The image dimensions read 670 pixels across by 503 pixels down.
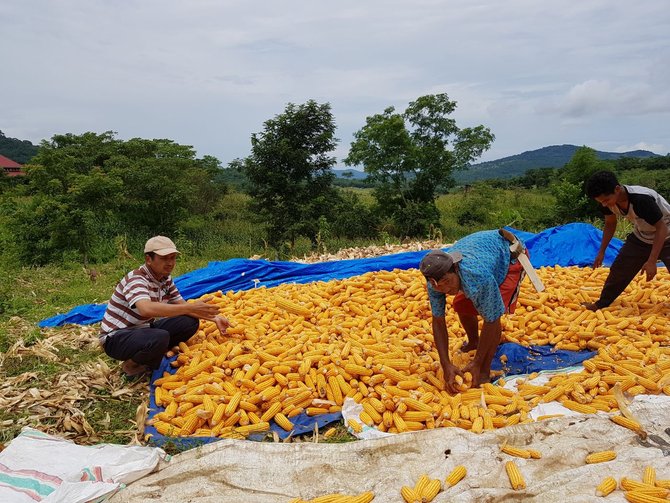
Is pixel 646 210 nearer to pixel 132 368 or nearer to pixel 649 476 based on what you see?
pixel 649 476

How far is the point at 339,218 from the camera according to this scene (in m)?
17.0

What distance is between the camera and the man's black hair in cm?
439

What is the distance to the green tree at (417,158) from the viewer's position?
A: 18609 millimetres

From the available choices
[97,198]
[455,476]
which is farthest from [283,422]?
[97,198]

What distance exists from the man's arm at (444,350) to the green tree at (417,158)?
49.9ft

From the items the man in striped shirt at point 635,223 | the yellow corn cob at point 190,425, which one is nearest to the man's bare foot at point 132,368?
the yellow corn cob at point 190,425

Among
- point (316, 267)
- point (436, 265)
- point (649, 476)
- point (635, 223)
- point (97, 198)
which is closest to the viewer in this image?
point (649, 476)

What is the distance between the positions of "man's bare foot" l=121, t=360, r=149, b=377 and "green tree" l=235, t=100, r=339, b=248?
11.3m

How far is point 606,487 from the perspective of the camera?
7.78 ft

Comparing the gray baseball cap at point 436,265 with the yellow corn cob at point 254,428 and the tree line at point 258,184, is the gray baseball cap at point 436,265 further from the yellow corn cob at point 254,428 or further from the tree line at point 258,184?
the tree line at point 258,184

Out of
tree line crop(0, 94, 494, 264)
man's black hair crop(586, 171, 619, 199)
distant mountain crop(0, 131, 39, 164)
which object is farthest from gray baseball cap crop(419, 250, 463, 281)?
distant mountain crop(0, 131, 39, 164)

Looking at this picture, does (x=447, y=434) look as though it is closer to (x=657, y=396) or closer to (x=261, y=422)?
(x=261, y=422)

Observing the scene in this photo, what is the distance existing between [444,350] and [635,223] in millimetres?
2695

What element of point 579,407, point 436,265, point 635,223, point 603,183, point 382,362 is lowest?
point 579,407
